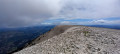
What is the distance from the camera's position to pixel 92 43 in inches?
→ 567

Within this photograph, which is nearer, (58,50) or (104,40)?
(58,50)

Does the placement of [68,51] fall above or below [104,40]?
below

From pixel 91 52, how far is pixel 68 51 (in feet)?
10.5

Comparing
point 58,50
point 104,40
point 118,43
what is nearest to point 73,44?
point 58,50

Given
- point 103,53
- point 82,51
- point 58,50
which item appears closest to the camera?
point 103,53

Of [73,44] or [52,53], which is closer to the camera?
[52,53]

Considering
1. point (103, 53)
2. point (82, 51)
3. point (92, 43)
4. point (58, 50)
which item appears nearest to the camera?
point (103, 53)

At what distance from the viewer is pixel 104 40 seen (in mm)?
15055

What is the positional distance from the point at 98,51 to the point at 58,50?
576 centimetres

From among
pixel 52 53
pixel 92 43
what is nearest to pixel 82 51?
pixel 92 43

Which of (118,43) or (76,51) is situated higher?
(118,43)

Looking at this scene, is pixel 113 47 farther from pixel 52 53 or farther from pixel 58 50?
pixel 52 53

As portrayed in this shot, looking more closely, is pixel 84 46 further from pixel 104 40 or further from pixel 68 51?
pixel 104 40

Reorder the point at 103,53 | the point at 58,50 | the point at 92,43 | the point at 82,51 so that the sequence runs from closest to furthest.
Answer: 1. the point at 103,53
2. the point at 82,51
3. the point at 58,50
4. the point at 92,43
